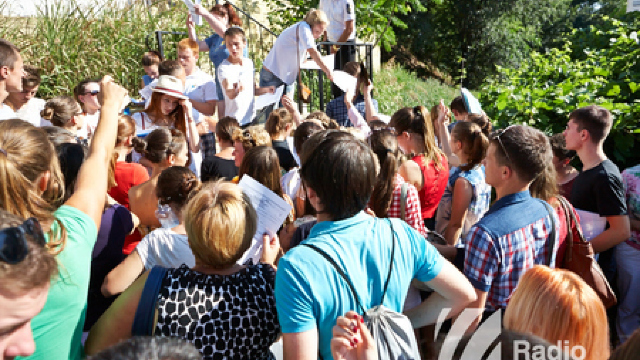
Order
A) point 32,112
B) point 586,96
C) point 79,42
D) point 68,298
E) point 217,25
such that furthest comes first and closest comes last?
point 79,42 < point 217,25 < point 586,96 < point 32,112 < point 68,298

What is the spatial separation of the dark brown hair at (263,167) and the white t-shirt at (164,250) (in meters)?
0.83

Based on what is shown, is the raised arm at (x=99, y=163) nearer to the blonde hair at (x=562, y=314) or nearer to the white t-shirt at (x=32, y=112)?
the blonde hair at (x=562, y=314)

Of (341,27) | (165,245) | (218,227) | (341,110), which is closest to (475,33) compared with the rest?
(341,27)

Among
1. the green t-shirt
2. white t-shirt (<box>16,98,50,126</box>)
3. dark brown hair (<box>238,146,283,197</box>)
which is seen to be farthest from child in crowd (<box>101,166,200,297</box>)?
white t-shirt (<box>16,98,50,126</box>)

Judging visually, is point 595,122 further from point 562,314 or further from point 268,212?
point 268,212

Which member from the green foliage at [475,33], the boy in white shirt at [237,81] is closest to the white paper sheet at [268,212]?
the boy in white shirt at [237,81]

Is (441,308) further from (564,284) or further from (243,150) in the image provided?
(243,150)

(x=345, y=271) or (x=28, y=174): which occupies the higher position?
(x=28, y=174)

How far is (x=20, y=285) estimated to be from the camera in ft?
4.33

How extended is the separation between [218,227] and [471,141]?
2412 millimetres

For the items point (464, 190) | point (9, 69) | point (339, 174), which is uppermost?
point (9, 69)

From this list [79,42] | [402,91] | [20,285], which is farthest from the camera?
[402,91]

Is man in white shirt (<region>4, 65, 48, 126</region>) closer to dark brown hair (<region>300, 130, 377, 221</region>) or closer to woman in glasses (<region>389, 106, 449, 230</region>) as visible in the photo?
woman in glasses (<region>389, 106, 449, 230</region>)

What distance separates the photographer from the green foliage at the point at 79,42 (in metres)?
9.06
